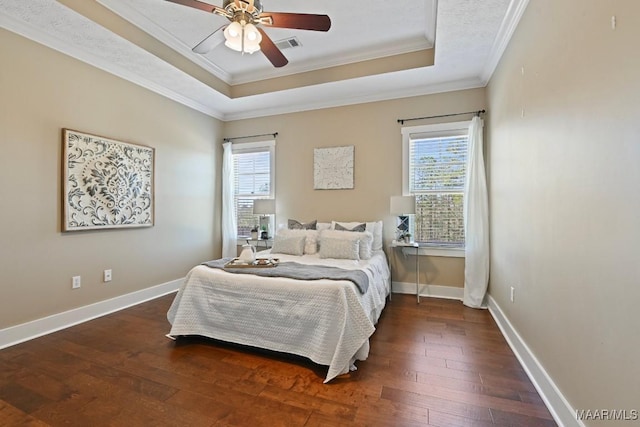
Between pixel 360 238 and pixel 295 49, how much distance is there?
95.6 inches

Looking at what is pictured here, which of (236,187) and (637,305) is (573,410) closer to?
(637,305)

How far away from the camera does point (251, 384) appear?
1984mm

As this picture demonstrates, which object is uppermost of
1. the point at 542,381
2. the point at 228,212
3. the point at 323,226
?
the point at 228,212

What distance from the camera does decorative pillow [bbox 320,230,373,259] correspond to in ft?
11.2

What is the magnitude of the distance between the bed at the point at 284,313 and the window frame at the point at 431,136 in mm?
1451

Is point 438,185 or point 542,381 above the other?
point 438,185

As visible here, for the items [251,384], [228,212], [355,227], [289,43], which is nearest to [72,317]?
[251,384]

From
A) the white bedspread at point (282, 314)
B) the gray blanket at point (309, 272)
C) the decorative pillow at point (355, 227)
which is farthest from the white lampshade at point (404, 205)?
the gray blanket at point (309, 272)

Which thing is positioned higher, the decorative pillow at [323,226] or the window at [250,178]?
the window at [250,178]

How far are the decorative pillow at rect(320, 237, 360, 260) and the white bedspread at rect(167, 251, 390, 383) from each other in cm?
58

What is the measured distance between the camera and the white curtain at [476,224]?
11.5 feet

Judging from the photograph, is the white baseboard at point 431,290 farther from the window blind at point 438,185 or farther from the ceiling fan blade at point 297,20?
the ceiling fan blade at point 297,20

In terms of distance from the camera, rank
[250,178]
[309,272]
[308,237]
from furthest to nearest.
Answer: [250,178], [308,237], [309,272]

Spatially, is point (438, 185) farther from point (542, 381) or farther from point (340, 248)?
point (542, 381)
